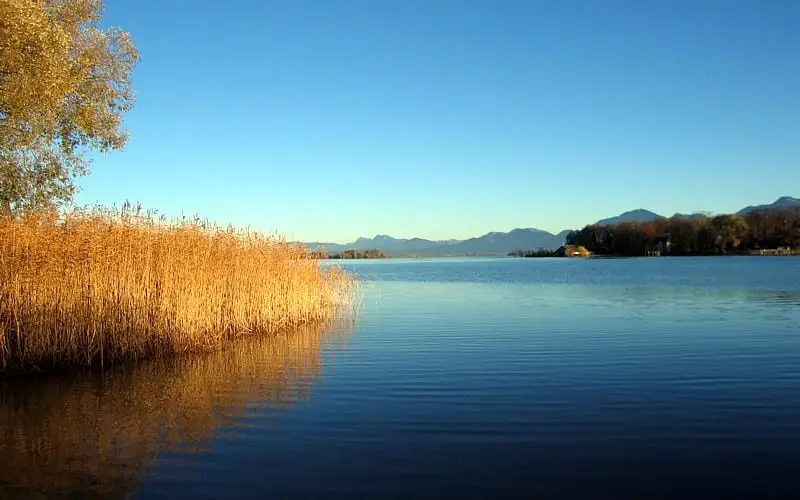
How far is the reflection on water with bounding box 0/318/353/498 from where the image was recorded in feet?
21.1

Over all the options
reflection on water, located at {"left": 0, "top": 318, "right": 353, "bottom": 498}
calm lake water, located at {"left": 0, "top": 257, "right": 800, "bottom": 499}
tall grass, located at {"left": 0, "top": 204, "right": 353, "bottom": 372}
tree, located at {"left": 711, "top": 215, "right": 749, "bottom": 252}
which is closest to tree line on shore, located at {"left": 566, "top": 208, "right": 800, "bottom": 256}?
tree, located at {"left": 711, "top": 215, "right": 749, "bottom": 252}

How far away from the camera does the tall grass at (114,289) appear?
1145 centimetres

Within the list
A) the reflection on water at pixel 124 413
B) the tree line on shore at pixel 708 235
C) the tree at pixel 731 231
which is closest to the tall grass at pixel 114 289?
the reflection on water at pixel 124 413

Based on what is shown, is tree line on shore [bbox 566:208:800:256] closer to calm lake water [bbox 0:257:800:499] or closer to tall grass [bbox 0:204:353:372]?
calm lake water [bbox 0:257:800:499]

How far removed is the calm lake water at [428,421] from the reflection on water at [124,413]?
36 mm

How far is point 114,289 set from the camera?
12.5 meters

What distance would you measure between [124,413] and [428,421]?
13.9 feet

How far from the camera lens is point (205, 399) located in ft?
31.8

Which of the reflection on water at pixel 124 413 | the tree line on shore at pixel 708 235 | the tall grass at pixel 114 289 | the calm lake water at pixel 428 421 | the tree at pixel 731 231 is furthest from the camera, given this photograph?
the tree at pixel 731 231

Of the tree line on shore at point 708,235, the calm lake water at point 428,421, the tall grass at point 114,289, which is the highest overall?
the tree line on shore at point 708,235

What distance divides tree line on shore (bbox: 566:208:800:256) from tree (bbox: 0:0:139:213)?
109 m

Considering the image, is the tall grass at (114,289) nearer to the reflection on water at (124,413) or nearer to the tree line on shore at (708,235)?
the reflection on water at (124,413)

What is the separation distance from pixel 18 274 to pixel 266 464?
7.39 m

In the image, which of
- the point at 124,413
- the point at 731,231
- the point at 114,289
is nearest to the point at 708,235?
the point at 731,231
